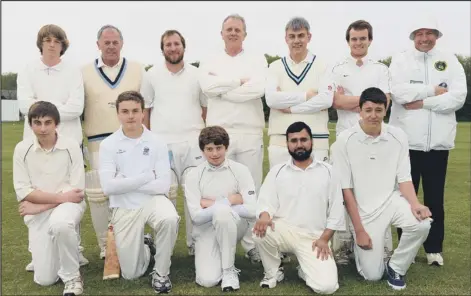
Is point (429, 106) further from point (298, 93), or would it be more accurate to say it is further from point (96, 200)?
point (96, 200)

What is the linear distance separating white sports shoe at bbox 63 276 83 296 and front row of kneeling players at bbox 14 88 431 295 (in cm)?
3

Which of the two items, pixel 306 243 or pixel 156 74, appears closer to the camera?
pixel 306 243

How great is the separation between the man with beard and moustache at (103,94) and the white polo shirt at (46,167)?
27.8 inches

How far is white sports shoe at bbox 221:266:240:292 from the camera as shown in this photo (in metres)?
5.31

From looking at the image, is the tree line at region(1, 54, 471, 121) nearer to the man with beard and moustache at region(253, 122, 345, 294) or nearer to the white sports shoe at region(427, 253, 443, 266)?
the white sports shoe at region(427, 253, 443, 266)

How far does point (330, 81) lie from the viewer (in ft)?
20.6

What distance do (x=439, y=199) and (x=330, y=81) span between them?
190cm

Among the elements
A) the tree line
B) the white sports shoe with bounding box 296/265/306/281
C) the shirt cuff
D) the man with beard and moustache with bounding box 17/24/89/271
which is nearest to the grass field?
the white sports shoe with bounding box 296/265/306/281

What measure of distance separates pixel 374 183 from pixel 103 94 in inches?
130

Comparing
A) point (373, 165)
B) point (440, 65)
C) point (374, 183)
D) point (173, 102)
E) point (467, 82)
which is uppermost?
point (440, 65)

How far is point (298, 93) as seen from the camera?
20.2 ft

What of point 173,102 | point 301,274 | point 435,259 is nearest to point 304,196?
point 301,274

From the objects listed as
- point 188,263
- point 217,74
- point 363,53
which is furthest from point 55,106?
point 363,53

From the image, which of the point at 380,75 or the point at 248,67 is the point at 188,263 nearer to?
the point at 248,67
